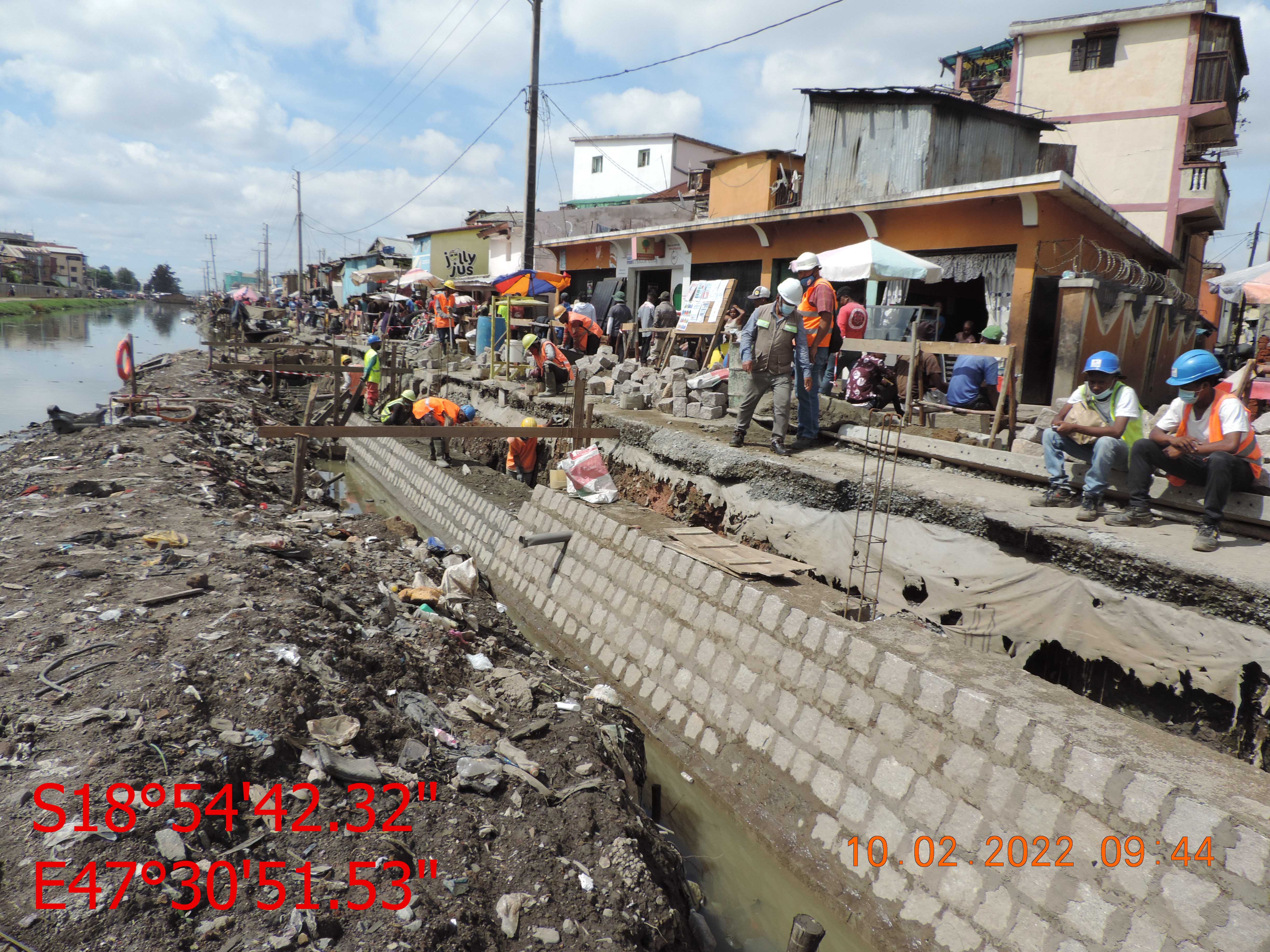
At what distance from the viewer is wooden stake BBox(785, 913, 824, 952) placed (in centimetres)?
297

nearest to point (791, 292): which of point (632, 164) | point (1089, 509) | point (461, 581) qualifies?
point (1089, 509)

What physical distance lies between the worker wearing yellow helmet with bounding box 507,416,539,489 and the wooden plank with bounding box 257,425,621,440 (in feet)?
8.61

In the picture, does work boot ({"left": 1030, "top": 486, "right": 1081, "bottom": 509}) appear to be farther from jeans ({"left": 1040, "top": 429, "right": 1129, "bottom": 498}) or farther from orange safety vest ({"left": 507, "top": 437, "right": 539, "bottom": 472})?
orange safety vest ({"left": 507, "top": 437, "right": 539, "bottom": 472})

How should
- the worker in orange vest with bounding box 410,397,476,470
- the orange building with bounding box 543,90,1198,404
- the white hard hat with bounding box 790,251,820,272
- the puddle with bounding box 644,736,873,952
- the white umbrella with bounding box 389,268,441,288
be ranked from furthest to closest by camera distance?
the white umbrella with bounding box 389,268,441,288 → the worker in orange vest with bounding box 410,397,476,470 → the orange building with bounding box 543,90,1198,404 → the white hard hat with bounding box 790,251,820,272 → the puddle with bounding box 644,736,873,952

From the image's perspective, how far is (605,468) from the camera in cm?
885

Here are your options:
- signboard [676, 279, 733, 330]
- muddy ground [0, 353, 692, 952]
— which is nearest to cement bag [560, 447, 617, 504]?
muddy ground [0, 353, 692, 952]

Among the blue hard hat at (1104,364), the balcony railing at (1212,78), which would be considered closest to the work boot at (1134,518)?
the blue hard hat at (1104,364)

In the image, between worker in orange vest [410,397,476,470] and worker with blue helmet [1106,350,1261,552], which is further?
worker in orange vest [410,397,476,470]

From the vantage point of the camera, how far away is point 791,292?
7590 mm

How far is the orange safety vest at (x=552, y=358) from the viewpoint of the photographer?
1356cm

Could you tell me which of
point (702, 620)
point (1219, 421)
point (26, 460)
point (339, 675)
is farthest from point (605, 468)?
point (26, 460)

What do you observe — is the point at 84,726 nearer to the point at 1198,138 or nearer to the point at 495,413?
the point at 495,413

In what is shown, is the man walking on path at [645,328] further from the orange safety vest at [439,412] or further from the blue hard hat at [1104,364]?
the blue hard hat at [1104,364]

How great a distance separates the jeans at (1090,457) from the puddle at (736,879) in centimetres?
348
